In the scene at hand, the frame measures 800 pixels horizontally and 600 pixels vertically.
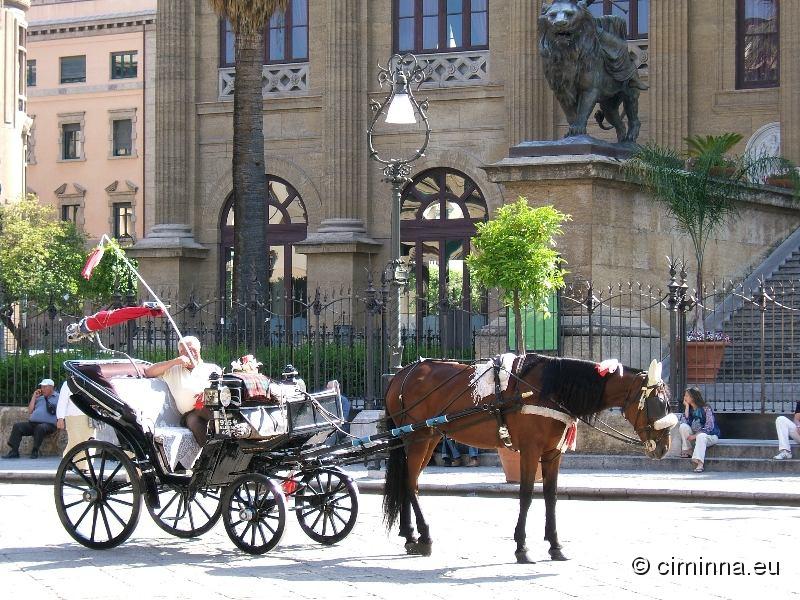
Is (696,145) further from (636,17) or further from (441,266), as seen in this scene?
(441,266)

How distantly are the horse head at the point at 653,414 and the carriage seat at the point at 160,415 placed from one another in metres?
3.54

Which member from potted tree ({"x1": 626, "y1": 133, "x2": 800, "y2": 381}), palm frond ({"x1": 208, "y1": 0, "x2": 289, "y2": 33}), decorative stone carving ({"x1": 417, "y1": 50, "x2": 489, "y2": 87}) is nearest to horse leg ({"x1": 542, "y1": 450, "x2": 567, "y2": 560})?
potted tree ({"x1": 626, "y1": 133, "x2": 800, "y2": 381})

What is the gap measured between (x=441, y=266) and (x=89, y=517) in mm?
21502

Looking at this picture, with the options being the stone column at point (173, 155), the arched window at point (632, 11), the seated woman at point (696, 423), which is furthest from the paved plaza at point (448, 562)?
the stone column at point (173, 155)

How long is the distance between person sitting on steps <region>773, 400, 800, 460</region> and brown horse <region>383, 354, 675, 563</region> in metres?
7.23

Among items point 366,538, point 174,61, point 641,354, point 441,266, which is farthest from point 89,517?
point 174,61

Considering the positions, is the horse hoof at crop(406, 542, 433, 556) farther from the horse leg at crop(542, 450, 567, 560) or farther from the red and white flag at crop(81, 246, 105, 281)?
the red and white flag at crop(81, 246, 105, 281)

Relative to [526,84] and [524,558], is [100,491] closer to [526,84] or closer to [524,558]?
[524,558]

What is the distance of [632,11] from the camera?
33.5 meters

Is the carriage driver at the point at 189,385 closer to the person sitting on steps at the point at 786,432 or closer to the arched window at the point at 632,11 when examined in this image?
the person sitting on steps at the point at 786,432

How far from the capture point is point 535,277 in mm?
18812

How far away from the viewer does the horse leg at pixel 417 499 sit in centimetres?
1180

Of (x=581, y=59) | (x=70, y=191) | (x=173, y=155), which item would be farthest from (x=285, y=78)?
(x=70, y=191)

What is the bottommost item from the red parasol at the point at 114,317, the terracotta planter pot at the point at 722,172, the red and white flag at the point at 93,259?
the red parasol at the point at 114,317
